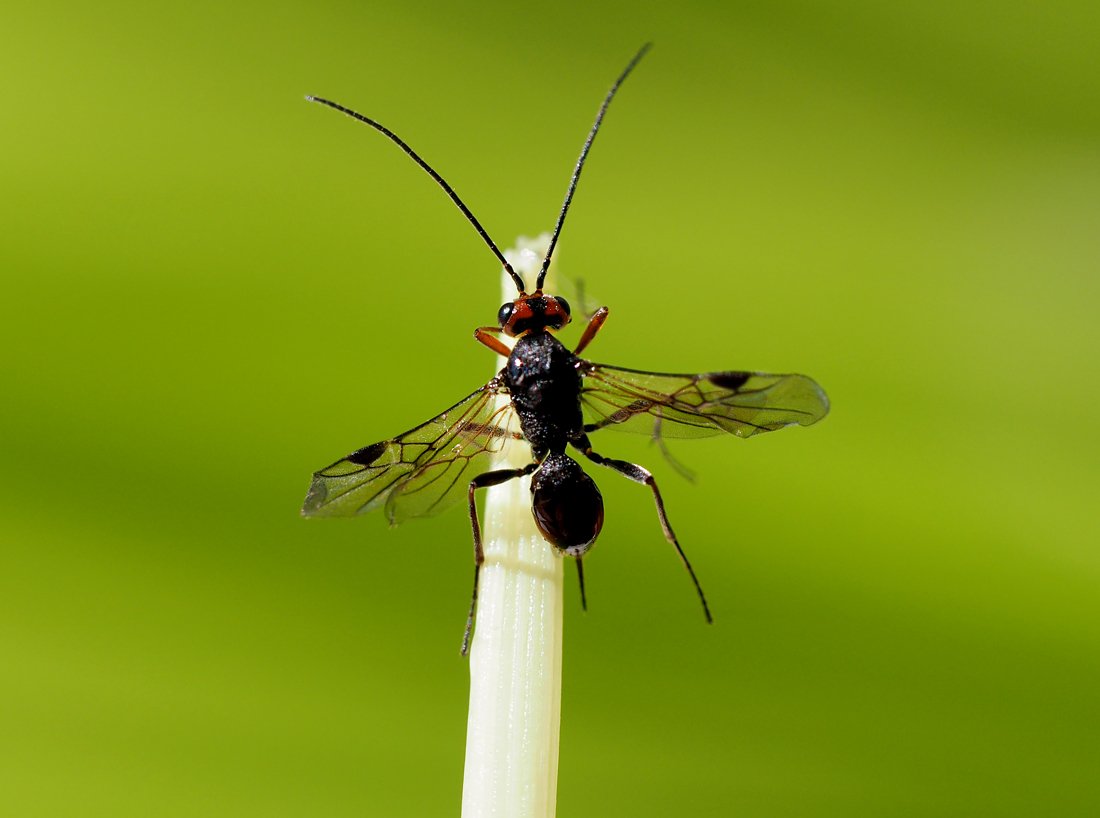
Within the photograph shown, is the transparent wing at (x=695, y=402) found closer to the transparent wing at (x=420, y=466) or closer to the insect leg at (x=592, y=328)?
the insect leg at (x=592, y=328)

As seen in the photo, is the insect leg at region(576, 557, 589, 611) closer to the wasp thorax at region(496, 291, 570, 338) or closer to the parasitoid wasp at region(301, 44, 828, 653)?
the parasitoid wasp at region(301, 44, 828, 653)

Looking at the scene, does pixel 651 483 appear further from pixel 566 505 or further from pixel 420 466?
pixel 420 466

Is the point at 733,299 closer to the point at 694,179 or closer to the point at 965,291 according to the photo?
the point at 694,179

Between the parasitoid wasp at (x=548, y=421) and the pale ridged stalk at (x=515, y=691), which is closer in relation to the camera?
the pale ridged stalk at (x=515, y=691)

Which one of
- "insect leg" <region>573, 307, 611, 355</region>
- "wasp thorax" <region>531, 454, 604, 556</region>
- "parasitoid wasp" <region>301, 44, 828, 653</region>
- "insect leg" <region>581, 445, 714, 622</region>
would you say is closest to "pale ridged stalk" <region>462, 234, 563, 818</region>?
"wasp thorax" <region>531, 454, 604, 556</region>

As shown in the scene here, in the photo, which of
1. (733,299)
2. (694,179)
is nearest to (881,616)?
(733,299)

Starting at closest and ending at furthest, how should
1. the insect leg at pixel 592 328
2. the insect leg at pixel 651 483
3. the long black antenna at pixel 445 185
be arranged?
the long black antenna at pixel 445 185 < the insect leg at pixel 651 483 < the insect leg at pixel 592 328

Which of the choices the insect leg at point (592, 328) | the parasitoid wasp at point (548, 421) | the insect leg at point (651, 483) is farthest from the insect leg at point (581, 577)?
the insect leg at point (592, 328)
